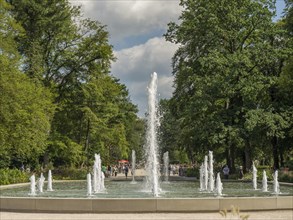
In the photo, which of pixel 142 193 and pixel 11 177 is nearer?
pixel 142 193

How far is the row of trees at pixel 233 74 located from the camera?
36.0m

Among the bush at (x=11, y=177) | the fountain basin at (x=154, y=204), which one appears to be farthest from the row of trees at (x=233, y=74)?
the fountain basin at (x=154, y=204)

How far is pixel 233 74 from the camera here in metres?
36.5

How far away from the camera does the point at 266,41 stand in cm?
3988

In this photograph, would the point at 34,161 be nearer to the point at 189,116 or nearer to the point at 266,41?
the point at 189,116

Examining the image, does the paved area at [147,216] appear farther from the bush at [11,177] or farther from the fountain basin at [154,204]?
the bush at [11,177]

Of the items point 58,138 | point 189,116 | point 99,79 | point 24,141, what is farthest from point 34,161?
point 189,116

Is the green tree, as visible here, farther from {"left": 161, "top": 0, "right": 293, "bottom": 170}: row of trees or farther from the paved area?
the paved area

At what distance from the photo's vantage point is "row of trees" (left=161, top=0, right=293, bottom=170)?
3597cm

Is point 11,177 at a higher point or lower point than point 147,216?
higher

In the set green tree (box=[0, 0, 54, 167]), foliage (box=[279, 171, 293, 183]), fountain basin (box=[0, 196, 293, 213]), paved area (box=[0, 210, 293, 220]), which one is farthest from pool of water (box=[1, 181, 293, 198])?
green tree (box=[0, 0, 54, 167])

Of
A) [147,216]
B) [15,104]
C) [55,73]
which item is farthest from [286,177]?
[55,73]

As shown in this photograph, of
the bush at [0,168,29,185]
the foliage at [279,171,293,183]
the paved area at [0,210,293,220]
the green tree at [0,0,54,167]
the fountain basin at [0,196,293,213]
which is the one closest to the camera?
the paved area at [0,210,293,220]

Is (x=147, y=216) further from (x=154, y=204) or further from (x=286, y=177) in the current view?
(x=286, y=177)
